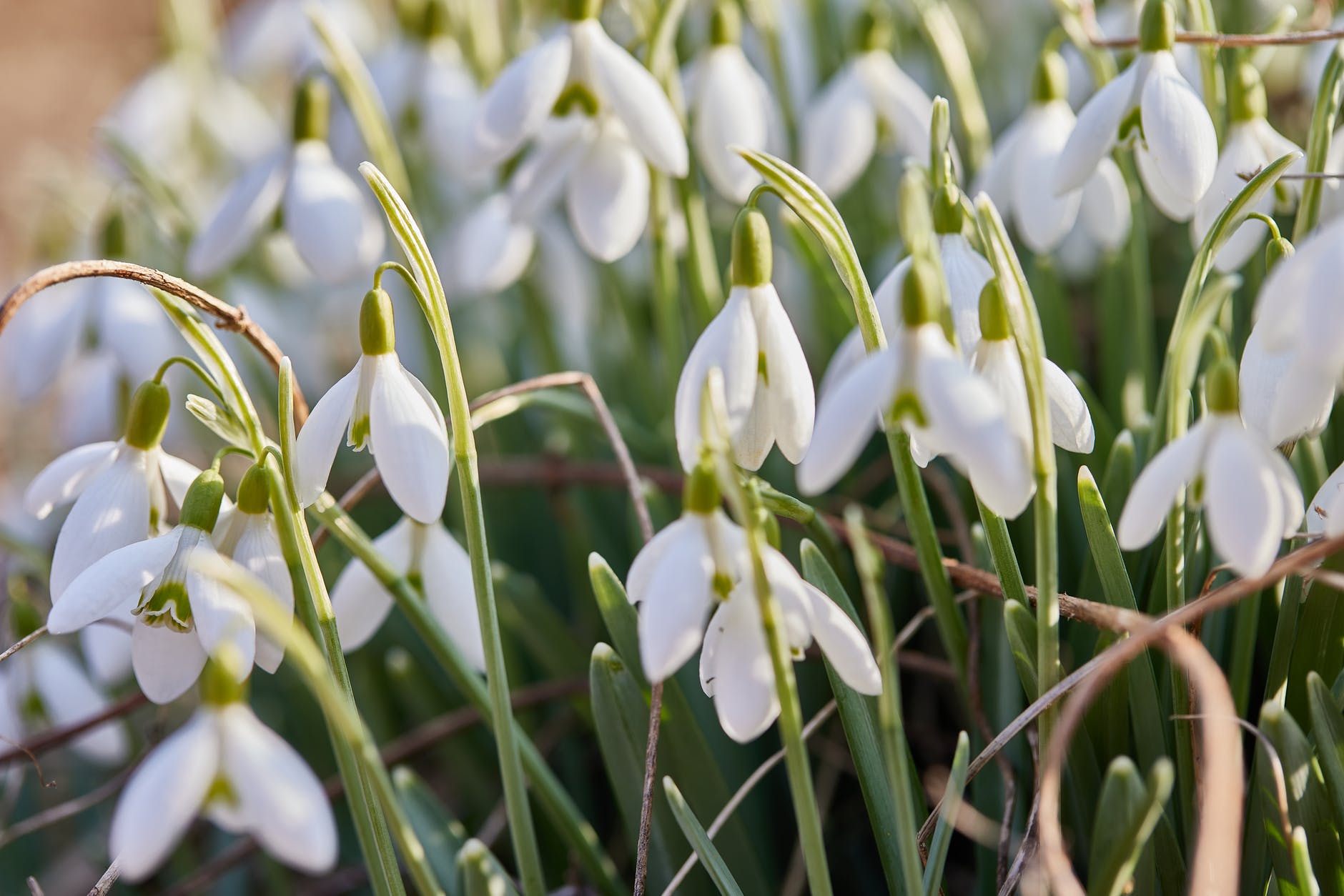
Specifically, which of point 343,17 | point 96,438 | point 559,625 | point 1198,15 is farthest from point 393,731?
point 343,17

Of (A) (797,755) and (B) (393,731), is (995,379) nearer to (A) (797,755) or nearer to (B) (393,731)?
(A) (797,755)

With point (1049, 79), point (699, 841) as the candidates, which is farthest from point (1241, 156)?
point (699, 841)

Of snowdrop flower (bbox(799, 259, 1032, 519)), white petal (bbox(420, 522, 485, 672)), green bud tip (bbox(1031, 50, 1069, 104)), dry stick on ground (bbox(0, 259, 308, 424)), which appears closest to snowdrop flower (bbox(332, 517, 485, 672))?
white petal (bbox(420, 522, 485, 672))

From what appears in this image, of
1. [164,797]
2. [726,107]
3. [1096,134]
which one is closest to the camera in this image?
[164,797]

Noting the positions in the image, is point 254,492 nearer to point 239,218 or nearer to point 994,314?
point 994,314

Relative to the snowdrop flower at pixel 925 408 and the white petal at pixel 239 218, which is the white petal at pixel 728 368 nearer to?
the snowdrop flower at pixel 925 408

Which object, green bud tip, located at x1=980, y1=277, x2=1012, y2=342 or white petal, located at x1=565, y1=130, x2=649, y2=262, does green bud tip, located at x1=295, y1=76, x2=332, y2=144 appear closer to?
white petal, located at x1=565, y1=130, x2=649, y2=262

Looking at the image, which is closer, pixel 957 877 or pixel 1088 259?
pixel 957 877
